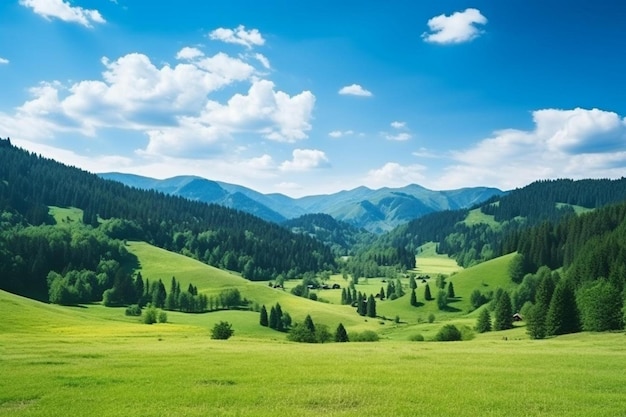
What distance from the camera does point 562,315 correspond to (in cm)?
8325

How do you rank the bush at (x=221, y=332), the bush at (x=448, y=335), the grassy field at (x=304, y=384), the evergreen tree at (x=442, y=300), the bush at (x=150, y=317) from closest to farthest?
the grassy field at (x=304, y=384) → the bush at (x=221, y=332) → the bush at (x=448, y=335) → the bush at (x=150, y=317) → the evergreen tree at (x=442, y=300)

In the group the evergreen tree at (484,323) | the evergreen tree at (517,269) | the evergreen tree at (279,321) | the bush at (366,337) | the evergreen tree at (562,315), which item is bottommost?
the evergreen tree at (279,321)

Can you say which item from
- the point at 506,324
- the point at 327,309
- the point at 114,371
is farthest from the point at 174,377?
the point at 327,309

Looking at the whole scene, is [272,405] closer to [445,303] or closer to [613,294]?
[613,294]

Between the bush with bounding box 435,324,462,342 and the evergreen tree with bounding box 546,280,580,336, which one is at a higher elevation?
the evergreen tree with bounding box 546,280,580,336

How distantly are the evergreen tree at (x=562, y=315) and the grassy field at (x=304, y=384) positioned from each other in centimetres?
3952

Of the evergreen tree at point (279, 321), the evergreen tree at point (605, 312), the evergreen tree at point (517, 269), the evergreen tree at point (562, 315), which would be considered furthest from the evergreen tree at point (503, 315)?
the evergreen tree at point (517, 269)

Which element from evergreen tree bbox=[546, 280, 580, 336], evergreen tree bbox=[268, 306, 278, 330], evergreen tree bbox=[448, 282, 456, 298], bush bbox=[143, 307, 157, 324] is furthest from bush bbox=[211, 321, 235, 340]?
evergreen tree bbox=[448, 282, 456, 298]

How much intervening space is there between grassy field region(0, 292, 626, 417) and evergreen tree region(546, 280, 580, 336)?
39516 mm

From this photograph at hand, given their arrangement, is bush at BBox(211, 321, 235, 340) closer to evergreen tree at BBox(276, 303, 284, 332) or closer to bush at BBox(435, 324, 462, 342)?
bush at BBox(435, 324, 462, 342)

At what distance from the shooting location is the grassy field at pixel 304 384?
924 inches

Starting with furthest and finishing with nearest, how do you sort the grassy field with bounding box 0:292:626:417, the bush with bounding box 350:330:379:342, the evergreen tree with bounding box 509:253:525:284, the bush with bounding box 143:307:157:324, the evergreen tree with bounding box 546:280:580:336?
the evergreen tree with bounding box 509:253:525:284 < the bush with bounding box 143:307:157:324 < the bush with bounding box 350:330:379:342 < the evergreen tree with bounding box 546:280:580:336 < the grassy field with bounding box 0:292:626:417

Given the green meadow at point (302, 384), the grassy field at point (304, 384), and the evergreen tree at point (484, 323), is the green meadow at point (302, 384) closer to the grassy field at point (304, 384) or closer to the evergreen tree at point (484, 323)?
the grassy field at point (304, 384)

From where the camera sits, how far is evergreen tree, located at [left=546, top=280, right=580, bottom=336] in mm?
82812
